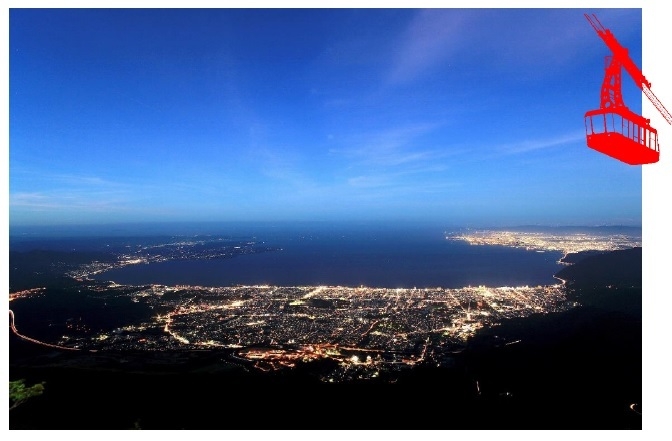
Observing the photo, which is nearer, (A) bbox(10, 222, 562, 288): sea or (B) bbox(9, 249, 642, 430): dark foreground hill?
(B) bbox(9, 249, 642, 430): dark foreground hill

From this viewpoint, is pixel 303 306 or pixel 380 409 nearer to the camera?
pixel 380 409

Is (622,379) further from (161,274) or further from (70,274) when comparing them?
(70,274)

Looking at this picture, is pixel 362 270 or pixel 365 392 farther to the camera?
pixel 362 270

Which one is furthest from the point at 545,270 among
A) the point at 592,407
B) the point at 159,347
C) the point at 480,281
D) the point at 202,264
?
the point at 202,264

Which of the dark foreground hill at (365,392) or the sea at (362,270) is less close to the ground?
the dark foreground hill at (365,392)

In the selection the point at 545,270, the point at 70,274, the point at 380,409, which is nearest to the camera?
the point at 380,409

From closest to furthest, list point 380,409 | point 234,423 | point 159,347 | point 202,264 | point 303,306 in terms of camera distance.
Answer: point 234,423
point 380,409
point 159,347
point 303,306
point 202,264

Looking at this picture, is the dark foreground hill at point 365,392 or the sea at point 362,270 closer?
the dark foreground hill at point 365,392

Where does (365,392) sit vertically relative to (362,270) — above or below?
above
